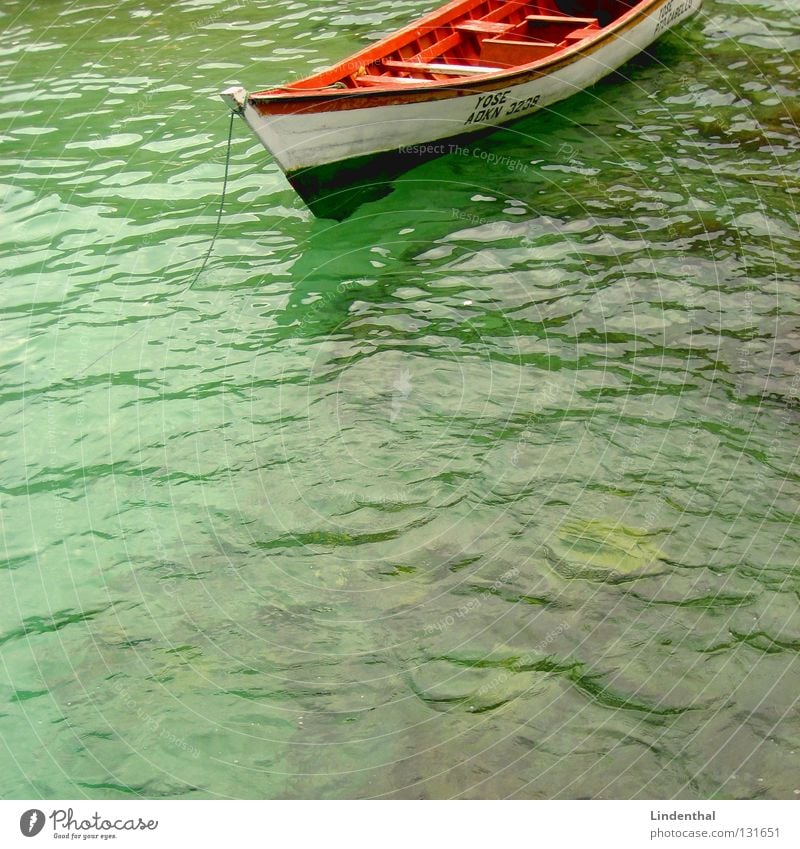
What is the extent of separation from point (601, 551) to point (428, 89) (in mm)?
7232

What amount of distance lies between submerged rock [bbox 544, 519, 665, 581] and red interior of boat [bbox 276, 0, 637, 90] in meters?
6.91

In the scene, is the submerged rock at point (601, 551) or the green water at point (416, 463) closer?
the green water at point (416, 463)

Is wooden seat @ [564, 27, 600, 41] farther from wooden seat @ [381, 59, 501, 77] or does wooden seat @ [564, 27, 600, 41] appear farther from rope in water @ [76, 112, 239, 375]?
rope in water @ [76, 112, 239, 375]

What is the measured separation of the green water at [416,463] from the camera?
7172mm

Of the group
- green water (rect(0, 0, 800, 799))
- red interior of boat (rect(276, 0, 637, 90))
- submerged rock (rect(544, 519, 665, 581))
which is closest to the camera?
green water (rect(0, 0, 800, 799))

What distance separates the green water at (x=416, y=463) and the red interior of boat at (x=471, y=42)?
3.87 ft

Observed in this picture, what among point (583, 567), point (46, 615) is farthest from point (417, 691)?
point (46, 615)

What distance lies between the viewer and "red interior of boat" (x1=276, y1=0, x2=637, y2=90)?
1357 cm

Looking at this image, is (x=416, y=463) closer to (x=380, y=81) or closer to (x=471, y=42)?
(x=380, y=81)

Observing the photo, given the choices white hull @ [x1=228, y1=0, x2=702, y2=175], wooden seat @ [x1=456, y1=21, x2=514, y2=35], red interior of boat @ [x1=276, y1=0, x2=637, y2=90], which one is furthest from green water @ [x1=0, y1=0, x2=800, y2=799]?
wooden seat @ [x1=456, y1=21, x2=514, y2=35]

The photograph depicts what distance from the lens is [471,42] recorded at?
16078mm

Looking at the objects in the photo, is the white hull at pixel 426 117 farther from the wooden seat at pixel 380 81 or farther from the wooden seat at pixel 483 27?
the wooden seat at pixel 483 27

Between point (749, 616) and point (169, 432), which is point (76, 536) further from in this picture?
point (749, 616)

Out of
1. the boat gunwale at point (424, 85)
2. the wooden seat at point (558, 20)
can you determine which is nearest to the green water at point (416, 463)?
the boat gunwale at point (424, 85)
